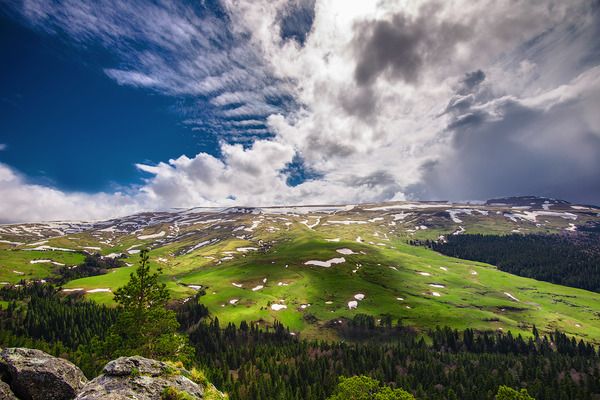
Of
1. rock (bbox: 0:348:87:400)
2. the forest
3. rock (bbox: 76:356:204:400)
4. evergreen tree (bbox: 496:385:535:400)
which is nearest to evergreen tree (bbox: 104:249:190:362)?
rock (bbox: 0:348:87:400)

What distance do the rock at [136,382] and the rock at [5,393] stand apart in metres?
6.99

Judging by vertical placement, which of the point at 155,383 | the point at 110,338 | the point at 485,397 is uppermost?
the point at 155,383

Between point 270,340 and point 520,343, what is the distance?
136m

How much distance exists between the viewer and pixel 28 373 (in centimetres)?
2205

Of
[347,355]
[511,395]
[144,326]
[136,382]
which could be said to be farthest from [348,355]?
[136,382]

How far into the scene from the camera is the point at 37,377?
22125mm

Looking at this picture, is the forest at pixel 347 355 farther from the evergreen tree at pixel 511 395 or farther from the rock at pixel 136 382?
the rock at pixel 136 382

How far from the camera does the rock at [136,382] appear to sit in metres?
17.5

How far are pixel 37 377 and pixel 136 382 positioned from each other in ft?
31.8

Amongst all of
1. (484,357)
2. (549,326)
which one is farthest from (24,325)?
(549,326)

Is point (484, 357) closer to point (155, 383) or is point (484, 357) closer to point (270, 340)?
point (270, 340)

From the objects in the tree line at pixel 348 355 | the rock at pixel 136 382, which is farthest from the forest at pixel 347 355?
the rock at pixel 136 382

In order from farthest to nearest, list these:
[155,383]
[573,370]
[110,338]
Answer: [573,370]
[110,338]
[155,383]

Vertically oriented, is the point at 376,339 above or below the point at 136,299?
below
